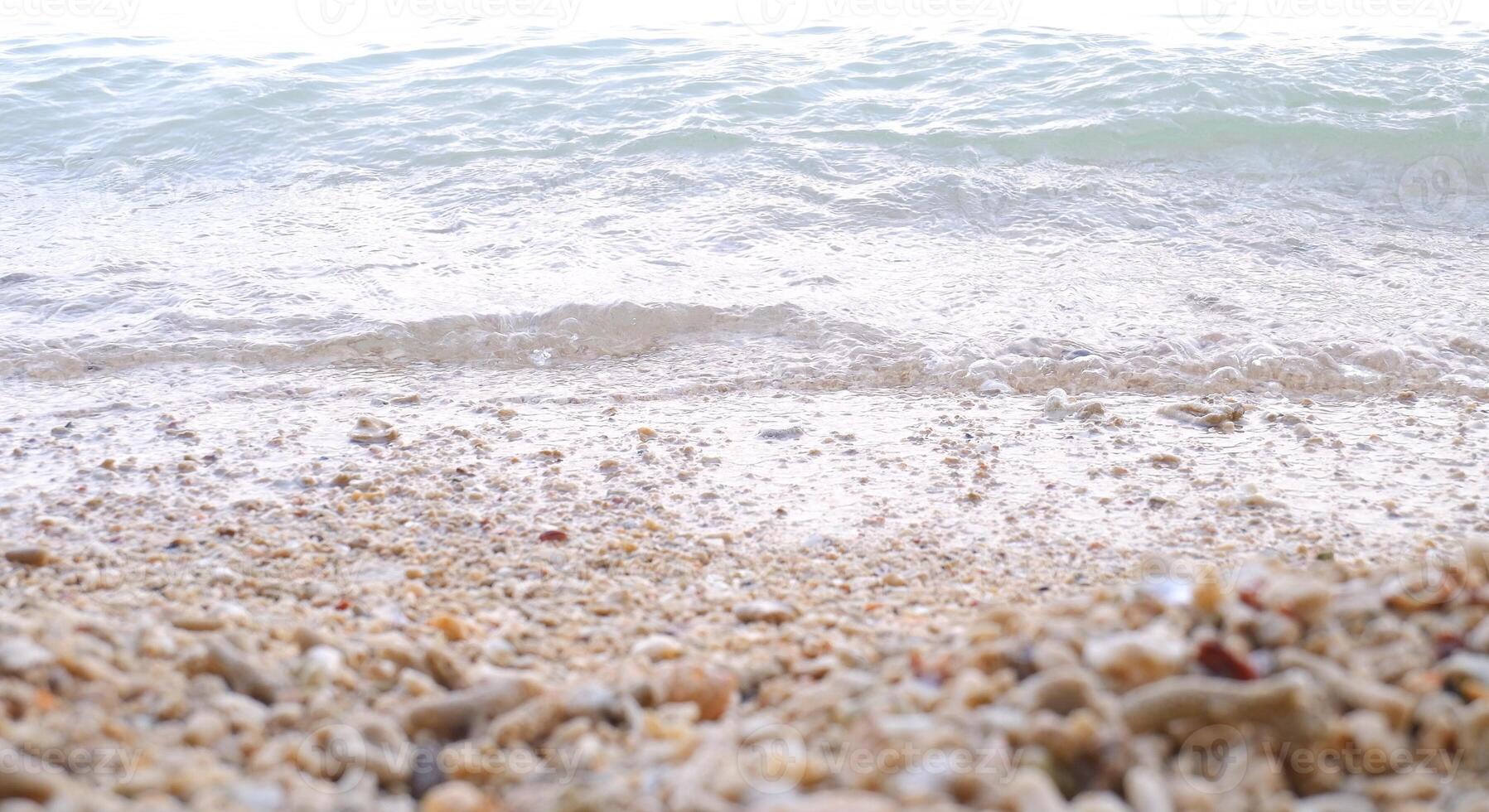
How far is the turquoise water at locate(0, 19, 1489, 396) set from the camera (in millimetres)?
4027

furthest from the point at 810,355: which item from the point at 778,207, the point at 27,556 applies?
the point at 27,556

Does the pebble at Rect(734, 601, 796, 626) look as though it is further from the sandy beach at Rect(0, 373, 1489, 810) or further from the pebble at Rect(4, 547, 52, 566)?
the pebble at Rect(4, 547, 52, 566)

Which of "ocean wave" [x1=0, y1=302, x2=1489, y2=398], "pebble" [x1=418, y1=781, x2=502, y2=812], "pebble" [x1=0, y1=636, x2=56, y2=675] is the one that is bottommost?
"ocean wave" [x1=0, y1=302, x2=1489, y2=398]

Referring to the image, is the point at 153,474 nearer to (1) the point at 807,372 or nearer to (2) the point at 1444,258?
(1) the point at 807,372

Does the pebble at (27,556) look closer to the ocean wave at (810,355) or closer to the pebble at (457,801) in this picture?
the pebble at (457,801)

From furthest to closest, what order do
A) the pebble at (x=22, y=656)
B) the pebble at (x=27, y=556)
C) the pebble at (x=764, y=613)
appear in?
1. the pebble at (x=27, y=556)
2. the pebble at (x=764, y=613)
3. the pebble at (x=22, y=656)

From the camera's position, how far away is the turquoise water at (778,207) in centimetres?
403

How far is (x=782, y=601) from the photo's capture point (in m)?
2.16

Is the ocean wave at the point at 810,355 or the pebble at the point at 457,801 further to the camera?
the ocean wave at the point at 810,355

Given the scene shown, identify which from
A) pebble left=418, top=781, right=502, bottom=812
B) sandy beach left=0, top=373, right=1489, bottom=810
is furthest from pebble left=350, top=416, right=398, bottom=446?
pebble left=418, top=781, right=502, bottom=812

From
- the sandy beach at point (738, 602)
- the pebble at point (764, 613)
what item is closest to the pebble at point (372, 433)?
the sandy beach at point (738, 602)

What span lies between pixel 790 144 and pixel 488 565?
4601 mm

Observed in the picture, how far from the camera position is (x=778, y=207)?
18.1 ft

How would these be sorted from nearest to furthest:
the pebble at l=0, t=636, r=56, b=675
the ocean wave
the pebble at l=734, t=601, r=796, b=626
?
the pebble at l=0, t=636, r=56, b=675 → the pebble at l=734, t=601, r=796, b=626 → the ocean wave
